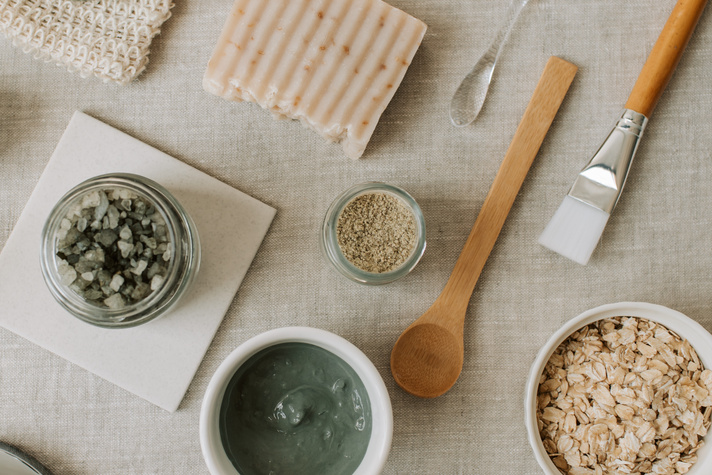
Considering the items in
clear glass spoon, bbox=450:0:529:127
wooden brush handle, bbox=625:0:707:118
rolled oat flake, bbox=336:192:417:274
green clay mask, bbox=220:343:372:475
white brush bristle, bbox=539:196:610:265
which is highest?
wooden brush handle, bbox=625:0:707:118

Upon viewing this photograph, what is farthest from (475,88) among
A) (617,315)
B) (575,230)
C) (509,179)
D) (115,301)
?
(115,301)

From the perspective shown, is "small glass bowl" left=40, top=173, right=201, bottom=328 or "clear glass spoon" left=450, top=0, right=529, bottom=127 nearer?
"small glass bowl" left=40, top=173, right=201, bottom=328

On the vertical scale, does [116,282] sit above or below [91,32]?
below

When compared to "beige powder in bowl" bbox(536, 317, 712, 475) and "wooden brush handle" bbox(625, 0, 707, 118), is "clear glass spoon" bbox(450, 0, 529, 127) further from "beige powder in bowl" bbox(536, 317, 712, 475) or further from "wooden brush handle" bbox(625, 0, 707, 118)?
"beige powder in bowl" bbox(536, 317, 712, 475)

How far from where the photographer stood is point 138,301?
726 mm

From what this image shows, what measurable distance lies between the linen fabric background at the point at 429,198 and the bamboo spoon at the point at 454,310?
27 mm

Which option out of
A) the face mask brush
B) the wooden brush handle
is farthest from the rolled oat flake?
the wooden brush handle

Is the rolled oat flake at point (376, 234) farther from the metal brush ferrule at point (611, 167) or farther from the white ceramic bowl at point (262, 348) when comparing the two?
the metal brush ferrule at point (611, 167)

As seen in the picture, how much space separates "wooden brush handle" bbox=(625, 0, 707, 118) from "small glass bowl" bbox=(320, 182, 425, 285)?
401mm

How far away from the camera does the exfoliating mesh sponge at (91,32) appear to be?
0.86m

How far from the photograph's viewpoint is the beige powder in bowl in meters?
0.80

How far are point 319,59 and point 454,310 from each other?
1.47 feet

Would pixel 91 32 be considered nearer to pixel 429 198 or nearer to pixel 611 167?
pixel 429 198

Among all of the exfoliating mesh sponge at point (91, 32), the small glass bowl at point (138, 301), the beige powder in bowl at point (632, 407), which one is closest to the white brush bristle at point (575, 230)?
the beige powder in bowl at point (632, 407)
